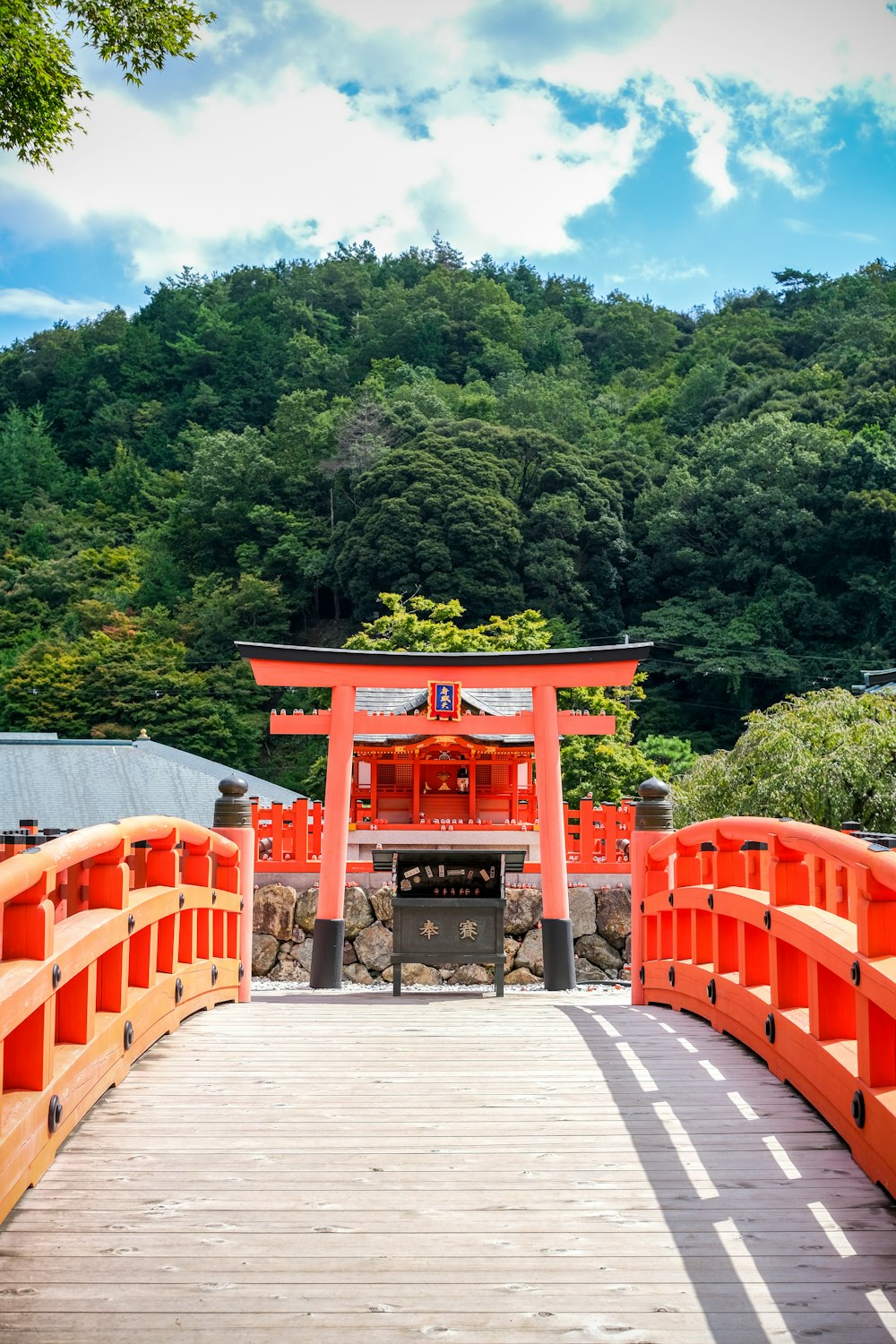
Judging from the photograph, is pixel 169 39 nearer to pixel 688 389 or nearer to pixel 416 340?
pixel 688 389

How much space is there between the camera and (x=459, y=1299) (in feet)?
8.34

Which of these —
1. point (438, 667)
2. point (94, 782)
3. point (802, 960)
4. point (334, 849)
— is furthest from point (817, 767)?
point (94, 782)

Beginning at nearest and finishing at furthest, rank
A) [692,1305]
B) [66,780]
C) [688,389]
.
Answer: [692,1305] < [66,780] < [688,389]

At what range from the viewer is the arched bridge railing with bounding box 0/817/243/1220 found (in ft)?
9.95

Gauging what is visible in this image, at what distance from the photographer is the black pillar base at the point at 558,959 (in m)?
11.0

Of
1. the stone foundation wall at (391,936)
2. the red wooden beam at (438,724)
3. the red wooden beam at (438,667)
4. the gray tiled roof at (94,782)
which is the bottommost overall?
the stone foundation wall at (391,936)

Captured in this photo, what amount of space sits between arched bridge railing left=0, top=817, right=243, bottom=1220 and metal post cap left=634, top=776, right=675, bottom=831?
111 inches

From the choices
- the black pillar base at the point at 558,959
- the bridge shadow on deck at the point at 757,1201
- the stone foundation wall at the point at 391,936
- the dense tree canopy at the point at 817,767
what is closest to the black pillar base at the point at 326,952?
the black pillar base at the point at 558,959

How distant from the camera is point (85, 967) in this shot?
12.0ft

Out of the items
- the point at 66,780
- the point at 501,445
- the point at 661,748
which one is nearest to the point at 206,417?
the point at 501,445

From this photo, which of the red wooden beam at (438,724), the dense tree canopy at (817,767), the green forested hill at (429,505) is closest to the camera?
the dense tree canopy at (817,767)

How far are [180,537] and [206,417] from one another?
38.7 ft

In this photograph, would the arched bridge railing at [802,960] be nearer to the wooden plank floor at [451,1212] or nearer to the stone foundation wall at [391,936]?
the wooden plank floor at [451,1212]

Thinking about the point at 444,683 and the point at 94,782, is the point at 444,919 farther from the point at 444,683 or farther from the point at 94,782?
the point at 94,782
